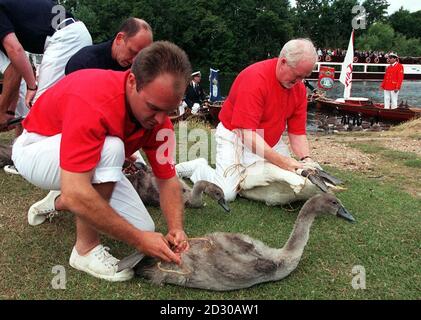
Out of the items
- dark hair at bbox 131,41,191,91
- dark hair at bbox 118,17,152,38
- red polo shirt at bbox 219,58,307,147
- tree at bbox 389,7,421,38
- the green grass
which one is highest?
tree at bbox 389,7,421,38

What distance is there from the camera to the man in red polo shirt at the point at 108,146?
2703mm

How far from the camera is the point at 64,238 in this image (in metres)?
3.96

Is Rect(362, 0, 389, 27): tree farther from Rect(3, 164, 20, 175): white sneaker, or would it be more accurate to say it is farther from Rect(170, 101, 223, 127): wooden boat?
Rect(3, 164, 20, 175): white sneaker

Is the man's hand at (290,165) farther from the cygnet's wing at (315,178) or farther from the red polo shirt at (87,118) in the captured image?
the red polo shirt at (87,118)

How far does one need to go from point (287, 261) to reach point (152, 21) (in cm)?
6654

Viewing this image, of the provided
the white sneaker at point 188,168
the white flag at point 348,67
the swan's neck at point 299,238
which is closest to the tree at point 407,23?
the white flag at point 348,67

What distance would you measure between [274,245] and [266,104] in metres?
1.63

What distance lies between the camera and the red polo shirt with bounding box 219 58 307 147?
16.0ft

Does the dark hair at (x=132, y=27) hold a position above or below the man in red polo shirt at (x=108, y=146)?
above

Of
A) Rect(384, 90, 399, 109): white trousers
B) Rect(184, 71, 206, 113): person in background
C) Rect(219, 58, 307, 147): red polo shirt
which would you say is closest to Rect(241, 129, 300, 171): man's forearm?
Rect(219, 58, 307, 147): red polo shirt

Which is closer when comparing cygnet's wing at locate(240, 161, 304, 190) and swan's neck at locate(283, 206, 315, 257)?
swan's neck at locate(283, 206, 315, 257)

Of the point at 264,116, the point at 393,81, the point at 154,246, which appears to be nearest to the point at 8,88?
the point at 264,116

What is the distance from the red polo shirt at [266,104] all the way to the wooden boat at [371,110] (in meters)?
15.4

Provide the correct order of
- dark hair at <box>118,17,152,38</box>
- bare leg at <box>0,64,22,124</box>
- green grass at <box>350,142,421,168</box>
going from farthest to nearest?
green grass at <box>350,142,421,168</box>
bare leg at <box>0,64,22,124</box>
dark hair at <box>118,17,152,38</box>
